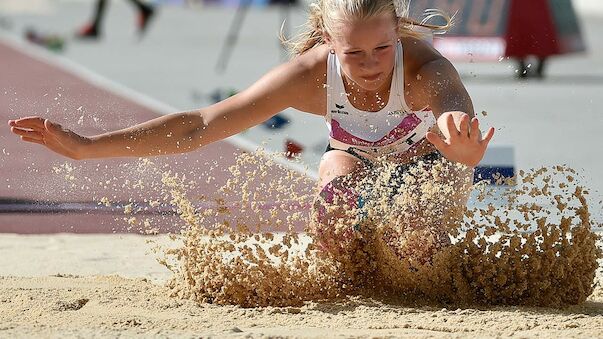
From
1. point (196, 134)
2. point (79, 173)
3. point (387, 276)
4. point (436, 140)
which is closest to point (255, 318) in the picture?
point (387, 276)

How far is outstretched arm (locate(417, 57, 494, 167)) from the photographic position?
375cm

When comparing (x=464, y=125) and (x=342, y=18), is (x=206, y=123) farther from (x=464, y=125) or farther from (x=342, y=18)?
(x=464, y=125)

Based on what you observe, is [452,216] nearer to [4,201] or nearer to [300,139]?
[4,201]

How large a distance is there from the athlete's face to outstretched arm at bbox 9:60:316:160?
0.33 metres

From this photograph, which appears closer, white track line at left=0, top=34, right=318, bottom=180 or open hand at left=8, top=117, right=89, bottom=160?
open hand at left=8, top=117, right=89, bottom=160

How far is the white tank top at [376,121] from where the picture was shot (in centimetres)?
443

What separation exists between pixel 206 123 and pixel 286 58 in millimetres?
8102

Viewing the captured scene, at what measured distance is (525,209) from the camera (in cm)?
439

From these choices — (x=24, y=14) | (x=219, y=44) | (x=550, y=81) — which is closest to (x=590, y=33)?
(x=219, y=44)

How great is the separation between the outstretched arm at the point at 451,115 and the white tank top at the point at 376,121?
0.40 ft

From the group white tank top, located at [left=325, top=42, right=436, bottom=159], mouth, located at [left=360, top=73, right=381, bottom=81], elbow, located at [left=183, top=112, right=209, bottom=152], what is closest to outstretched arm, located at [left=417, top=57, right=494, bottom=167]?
white tank top, located at [left=325, top=42, right=436, bottom=159]

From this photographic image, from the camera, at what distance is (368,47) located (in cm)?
411

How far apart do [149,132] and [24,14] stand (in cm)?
2366

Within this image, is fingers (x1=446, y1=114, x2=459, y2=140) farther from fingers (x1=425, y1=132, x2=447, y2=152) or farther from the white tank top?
the white tank top
